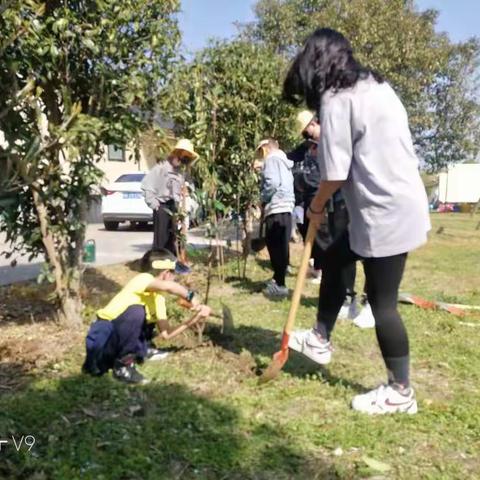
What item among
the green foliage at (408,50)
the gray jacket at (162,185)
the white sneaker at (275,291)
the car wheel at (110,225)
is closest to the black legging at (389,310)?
the white sneaker at (275,291)

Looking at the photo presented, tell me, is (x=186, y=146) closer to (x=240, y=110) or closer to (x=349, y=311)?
(x=240, y=110)

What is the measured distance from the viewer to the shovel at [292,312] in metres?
3.14

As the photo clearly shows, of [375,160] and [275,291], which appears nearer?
[375,160]

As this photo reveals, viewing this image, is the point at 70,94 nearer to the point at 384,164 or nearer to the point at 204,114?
the point at 204,114

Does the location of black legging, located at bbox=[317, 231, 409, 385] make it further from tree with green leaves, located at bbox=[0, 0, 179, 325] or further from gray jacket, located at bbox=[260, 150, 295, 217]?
gray jacket, located at bbox=[260, 150, 295, 217]

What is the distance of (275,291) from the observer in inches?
227

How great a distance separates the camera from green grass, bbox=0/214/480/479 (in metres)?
2.45

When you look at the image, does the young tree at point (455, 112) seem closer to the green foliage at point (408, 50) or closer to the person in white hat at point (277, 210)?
the green foliage at point (408, 50)

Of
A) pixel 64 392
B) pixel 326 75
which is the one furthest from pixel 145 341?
pixel 326 75

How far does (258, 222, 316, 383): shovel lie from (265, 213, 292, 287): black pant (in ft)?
8.20

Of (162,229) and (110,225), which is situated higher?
(162,229)

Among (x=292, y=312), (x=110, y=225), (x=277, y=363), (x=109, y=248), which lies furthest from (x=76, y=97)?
(x=110, y=225)

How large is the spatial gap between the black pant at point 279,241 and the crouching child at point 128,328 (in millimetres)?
2157

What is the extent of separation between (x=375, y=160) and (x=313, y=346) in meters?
1.20
